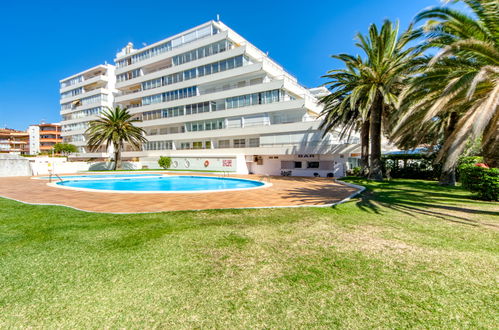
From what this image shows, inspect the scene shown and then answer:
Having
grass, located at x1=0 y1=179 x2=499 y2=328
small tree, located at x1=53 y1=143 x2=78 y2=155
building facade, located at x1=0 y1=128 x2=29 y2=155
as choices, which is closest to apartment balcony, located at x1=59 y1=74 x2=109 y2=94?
small tree, located at x1=53 y1=143 x2=78 y2=155

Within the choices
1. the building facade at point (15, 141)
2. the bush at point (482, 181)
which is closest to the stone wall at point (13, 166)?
the bush at point (482, 181)

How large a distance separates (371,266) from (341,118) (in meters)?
18.9

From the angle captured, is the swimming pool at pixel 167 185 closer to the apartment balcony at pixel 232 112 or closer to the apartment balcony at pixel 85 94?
the apartment balcony at pixel 232 112

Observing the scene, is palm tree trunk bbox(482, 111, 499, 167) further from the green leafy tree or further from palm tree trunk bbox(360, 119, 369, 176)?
palm tree trunk bbox(360, 119, 369, 176)

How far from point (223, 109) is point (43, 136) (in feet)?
311

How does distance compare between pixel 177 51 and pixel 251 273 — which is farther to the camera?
pixel 177 51

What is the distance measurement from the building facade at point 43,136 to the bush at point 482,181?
116 meters

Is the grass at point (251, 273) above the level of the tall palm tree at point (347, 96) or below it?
below

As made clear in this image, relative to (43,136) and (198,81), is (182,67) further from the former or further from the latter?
(43,136)

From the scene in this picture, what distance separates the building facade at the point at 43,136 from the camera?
9132 cm

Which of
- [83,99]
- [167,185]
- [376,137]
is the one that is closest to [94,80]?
[83,99]

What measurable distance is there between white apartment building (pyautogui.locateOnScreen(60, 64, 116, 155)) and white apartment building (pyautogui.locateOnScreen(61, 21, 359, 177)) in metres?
8.03

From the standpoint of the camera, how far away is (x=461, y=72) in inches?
365

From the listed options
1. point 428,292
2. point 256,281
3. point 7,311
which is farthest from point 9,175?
point 428,292
